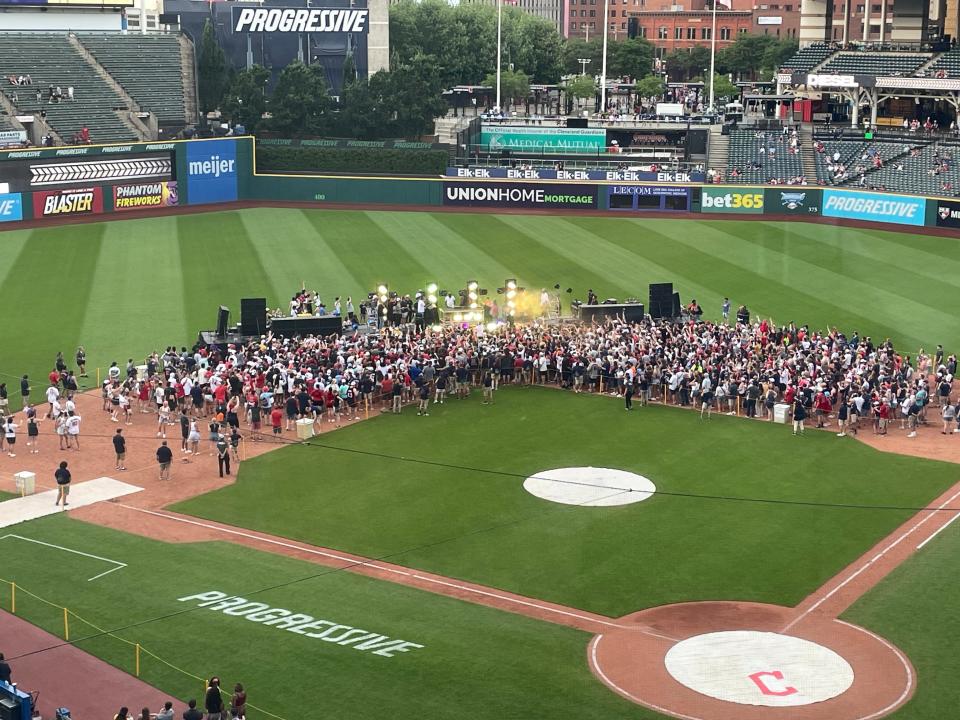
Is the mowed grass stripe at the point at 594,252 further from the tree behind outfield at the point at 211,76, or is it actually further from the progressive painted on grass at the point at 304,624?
the progressive painted on grass at the point at 304,624

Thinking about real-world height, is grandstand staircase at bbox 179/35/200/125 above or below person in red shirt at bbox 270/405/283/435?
above

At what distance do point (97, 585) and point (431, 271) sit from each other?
35.2 m

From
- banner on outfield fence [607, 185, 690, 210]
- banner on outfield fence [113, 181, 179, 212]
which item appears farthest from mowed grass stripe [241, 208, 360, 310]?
banner on outfield fence [607, 185, 690, 210]

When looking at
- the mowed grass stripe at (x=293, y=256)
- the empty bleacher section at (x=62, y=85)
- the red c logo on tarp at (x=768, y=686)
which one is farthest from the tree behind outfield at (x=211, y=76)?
the red c logo on tarp at (x=768, y=686)

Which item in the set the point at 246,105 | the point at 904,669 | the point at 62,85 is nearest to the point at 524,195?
the point at 246,105

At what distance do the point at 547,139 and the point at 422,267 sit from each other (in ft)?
98.0

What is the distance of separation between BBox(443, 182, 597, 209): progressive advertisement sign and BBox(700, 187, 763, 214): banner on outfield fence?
21.0 feet

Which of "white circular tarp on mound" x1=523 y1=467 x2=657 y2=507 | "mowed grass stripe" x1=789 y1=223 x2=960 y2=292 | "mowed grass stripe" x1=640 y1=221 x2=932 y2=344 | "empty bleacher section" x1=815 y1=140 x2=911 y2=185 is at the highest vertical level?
"empty bleacher section" x1=815 y1=140 x2=911 y2=185

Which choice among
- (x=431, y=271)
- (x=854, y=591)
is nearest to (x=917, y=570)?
(x=854, y=591)

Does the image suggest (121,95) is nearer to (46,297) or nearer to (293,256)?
(293,256)

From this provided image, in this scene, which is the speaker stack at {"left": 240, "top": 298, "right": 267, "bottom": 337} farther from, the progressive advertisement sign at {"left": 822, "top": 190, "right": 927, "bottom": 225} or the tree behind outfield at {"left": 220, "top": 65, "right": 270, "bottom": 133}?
the tree behind outfield at {"left": 220, "top": 65, "right": 270, "bottom": 133}

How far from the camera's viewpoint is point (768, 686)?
22.9m

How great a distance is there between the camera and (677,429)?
127 ft

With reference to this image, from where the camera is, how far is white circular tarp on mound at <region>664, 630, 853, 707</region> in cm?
2262
